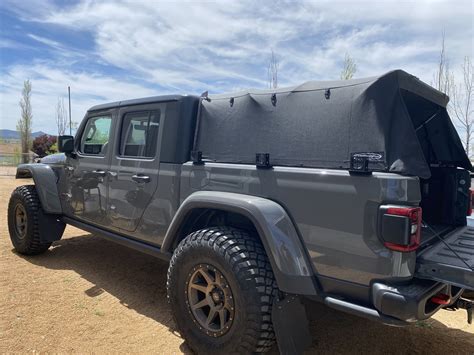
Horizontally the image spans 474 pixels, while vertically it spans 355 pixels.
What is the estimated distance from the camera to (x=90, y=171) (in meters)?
4.24

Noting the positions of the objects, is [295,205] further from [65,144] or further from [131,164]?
[65,144]

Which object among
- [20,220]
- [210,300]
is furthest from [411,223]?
[20,220]

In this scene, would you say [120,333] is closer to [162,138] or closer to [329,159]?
[162,138]

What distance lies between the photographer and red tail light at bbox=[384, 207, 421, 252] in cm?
206

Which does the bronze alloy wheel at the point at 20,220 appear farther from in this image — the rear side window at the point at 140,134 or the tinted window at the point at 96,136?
the rear side window at the point at 140,134

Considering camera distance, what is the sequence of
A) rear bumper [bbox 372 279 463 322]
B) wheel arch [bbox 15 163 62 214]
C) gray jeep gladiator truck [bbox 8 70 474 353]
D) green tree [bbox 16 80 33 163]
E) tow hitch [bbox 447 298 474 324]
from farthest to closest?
green tree [bbox 16 80 33 163], wheel arch [bbox 15 163 62 214], tow hitch [bbox 447 298 474 324], gray jeep gladiator truck [bbox 8 70 474 353], rear bumper [bbox 372 279 463 322]

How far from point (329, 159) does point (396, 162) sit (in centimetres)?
41

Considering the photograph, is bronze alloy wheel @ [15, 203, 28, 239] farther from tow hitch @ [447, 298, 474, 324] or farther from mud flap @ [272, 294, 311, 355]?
tow hitch @ [447, 298, 474, 324]

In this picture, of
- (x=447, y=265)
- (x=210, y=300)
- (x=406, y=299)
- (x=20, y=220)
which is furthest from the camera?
(x=20, y=220)

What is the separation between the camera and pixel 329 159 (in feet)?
8.01

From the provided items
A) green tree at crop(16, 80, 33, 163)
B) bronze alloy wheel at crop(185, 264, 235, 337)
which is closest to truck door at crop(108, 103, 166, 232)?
bronze alloy wheel at crop(185, 264, 235, 337)

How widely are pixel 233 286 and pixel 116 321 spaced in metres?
1.45

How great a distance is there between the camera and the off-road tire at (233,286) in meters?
2.39

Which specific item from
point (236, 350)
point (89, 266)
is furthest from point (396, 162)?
point (89, 266)
